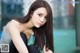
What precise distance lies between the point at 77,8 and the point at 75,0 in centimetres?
15

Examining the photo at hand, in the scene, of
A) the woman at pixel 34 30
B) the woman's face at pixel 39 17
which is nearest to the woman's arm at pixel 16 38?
the woman at pixel 34 30

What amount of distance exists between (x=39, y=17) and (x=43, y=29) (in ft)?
0.29

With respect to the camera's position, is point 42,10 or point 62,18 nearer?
point 42,10

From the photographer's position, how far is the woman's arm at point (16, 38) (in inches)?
63.6

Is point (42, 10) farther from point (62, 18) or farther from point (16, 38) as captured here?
point (62, 18)

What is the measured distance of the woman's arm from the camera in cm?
161

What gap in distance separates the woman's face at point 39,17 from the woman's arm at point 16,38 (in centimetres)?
13

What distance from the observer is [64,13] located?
293 centimetres

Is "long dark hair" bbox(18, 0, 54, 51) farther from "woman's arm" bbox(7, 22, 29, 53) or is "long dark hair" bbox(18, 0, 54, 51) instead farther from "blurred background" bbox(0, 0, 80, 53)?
"blurred background" bbox(0, 0, 80, 53)

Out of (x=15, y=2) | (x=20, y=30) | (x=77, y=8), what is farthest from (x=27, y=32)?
(x=77, y=8)

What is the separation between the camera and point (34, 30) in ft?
5.49

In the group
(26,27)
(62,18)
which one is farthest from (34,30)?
(62,18)

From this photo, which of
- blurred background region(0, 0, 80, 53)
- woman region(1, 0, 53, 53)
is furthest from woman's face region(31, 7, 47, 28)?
blurred background region(0, 0, 80, 53)

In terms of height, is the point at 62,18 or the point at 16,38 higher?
the point at 62,18
